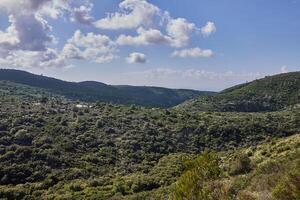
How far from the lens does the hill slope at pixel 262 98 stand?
4611 inches

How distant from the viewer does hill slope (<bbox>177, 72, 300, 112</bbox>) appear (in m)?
117

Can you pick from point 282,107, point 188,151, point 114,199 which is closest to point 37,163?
point 114,199

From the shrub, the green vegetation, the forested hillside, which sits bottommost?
the forested hillside

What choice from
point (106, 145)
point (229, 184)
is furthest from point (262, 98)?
point (229, 184)

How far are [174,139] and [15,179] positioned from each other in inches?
1061

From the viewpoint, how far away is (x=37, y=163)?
1919 inches

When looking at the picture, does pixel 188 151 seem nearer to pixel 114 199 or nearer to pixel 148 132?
pixel 148 132

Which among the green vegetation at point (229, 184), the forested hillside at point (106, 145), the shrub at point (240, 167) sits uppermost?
the green vegetation at point (229, 184)

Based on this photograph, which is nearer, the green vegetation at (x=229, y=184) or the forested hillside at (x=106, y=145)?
the green vegetation at (x=229, y=184)

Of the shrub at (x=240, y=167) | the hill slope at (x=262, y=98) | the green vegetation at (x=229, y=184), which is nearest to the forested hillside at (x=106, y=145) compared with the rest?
the shrub at (x=240, y=167)

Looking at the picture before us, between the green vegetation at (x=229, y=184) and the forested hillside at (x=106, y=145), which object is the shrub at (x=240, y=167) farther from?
the forested hillside at (x=106, y=145)

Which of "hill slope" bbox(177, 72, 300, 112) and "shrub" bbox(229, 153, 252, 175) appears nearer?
"shrub" bbox(229, 153, 252, 175)

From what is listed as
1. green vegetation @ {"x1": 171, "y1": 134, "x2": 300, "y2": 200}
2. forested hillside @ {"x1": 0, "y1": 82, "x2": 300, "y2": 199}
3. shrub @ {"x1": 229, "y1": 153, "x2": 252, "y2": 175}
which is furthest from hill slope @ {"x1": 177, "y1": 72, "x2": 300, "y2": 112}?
green vegetation @ {"x1": 171, "y1": 134, "x2": 300, "y2": 200}

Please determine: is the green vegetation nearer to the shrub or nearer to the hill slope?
the shrub
